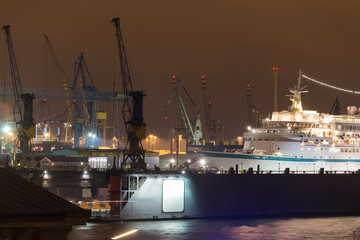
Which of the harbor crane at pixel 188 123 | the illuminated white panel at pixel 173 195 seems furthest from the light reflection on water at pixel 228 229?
the harbor crane at pixel 188 123

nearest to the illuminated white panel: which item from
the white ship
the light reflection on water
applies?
the light reflection on water

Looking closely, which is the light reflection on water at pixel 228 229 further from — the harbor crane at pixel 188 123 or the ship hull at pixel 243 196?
the harbor crane at pixel 188 123

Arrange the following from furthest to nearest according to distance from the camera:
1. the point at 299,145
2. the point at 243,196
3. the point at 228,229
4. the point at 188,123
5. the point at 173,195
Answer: the point at 188,123
the point at 299,145
the point at 243,196
the point at 173,195
the point at 228,229

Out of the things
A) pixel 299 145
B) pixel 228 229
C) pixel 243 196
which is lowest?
pixel 228 229

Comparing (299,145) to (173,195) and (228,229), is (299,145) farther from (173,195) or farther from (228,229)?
(228,229)

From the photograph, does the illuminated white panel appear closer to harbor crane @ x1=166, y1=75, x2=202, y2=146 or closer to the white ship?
the white ship

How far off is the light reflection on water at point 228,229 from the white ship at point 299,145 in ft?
74.4

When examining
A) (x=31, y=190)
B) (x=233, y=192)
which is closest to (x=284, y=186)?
(x=233, y=192)

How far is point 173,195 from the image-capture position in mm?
57781

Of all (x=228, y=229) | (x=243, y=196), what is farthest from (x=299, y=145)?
(x=228, y=229)

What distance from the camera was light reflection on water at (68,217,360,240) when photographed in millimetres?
48281

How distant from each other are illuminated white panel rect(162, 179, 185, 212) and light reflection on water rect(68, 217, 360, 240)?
1.58 metres

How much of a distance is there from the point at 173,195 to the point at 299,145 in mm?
31132

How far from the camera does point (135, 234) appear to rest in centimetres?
4816
